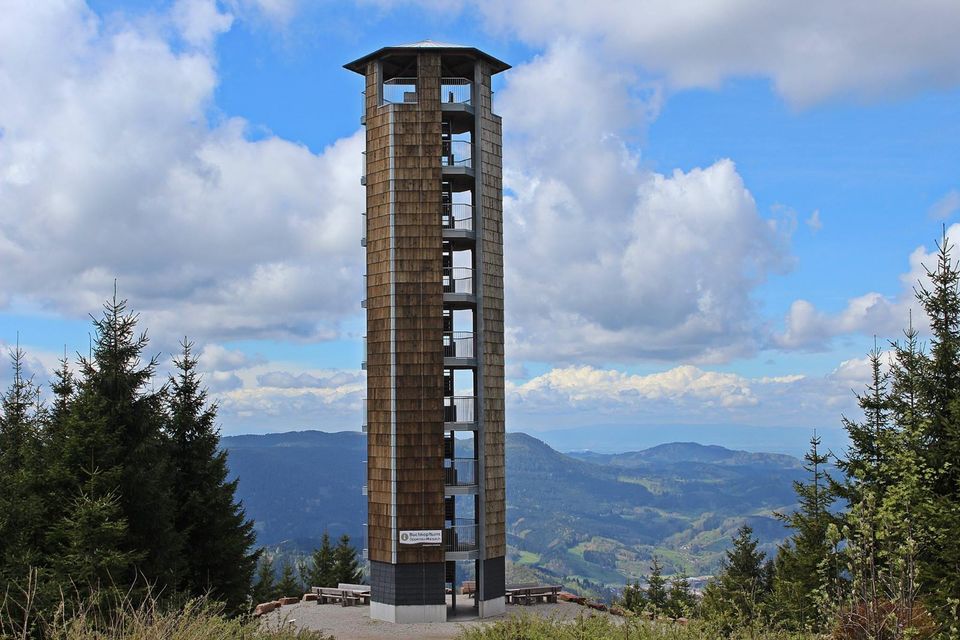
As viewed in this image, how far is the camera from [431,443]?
34312 mm

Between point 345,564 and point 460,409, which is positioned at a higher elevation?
point 460,409

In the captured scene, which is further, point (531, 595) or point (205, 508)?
point (531, 595)

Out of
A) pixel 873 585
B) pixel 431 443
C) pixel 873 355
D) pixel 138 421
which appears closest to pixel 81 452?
pixel 138 421

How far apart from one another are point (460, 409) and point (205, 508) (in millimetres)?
9982

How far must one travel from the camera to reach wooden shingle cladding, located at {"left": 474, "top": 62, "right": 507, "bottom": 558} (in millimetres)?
35281

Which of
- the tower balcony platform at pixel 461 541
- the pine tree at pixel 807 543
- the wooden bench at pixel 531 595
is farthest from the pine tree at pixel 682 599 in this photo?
the wooden bench at pixel 531 595

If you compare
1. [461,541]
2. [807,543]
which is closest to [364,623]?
[461,541]

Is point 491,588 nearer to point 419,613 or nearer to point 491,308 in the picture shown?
point 419,613

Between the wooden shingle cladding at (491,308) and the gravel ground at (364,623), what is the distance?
10.8ft

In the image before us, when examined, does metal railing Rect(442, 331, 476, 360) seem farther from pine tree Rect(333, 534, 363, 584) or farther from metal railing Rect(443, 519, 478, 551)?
pine tree Rect(333, 534, 363, 584)

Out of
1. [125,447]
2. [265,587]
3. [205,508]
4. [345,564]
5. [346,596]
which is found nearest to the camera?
[125,447]

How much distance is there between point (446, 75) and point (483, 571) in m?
19.8

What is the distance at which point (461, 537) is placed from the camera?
34625mm

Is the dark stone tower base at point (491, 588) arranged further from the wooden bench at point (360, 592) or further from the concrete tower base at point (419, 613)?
the wooden bench at point (360, 592)
